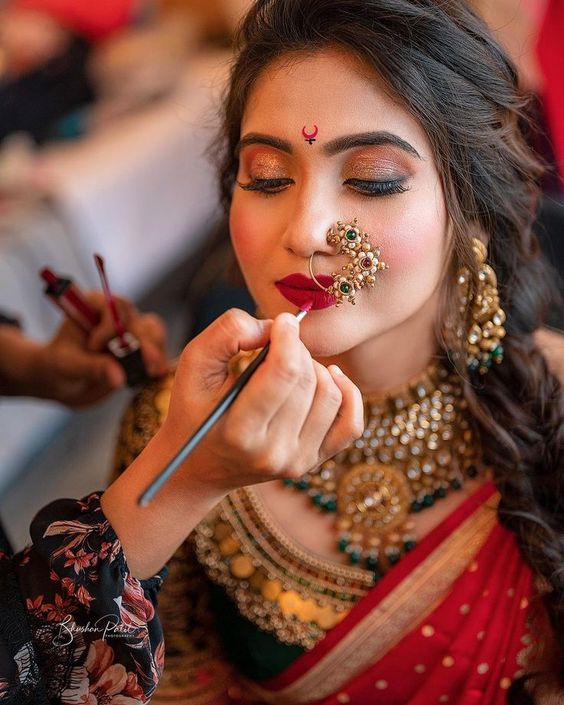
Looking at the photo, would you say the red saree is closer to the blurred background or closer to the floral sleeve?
the floral sleeve

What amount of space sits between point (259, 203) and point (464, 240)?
207mm

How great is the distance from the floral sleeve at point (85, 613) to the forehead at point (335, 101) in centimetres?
39

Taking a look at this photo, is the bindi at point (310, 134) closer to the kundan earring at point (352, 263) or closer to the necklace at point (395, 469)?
the kundan earring at point (352, 263)

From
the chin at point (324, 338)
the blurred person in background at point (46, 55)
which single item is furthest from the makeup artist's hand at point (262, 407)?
the blurred person in background at point (46, 55)

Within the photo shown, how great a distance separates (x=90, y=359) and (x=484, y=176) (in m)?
0.51

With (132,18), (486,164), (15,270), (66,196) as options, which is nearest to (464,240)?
(486,164)

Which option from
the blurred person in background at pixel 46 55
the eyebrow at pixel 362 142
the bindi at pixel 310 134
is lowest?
the eyebrow at pixel 362 142

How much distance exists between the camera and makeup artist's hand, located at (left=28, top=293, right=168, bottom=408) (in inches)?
38.7

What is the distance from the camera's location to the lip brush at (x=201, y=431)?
0.52m

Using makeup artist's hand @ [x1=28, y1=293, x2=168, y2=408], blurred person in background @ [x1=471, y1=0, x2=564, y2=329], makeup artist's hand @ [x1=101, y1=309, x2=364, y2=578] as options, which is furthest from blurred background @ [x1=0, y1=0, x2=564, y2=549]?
makeup artist's hand @ [x1=101, y1=309, x2=364, y2=578]

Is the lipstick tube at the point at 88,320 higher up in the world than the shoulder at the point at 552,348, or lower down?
higher up

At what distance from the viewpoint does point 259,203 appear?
0.79 m

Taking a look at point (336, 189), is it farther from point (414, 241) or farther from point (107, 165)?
point (107, 165)

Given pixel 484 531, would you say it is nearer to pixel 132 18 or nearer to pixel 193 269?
pixel 193 269
